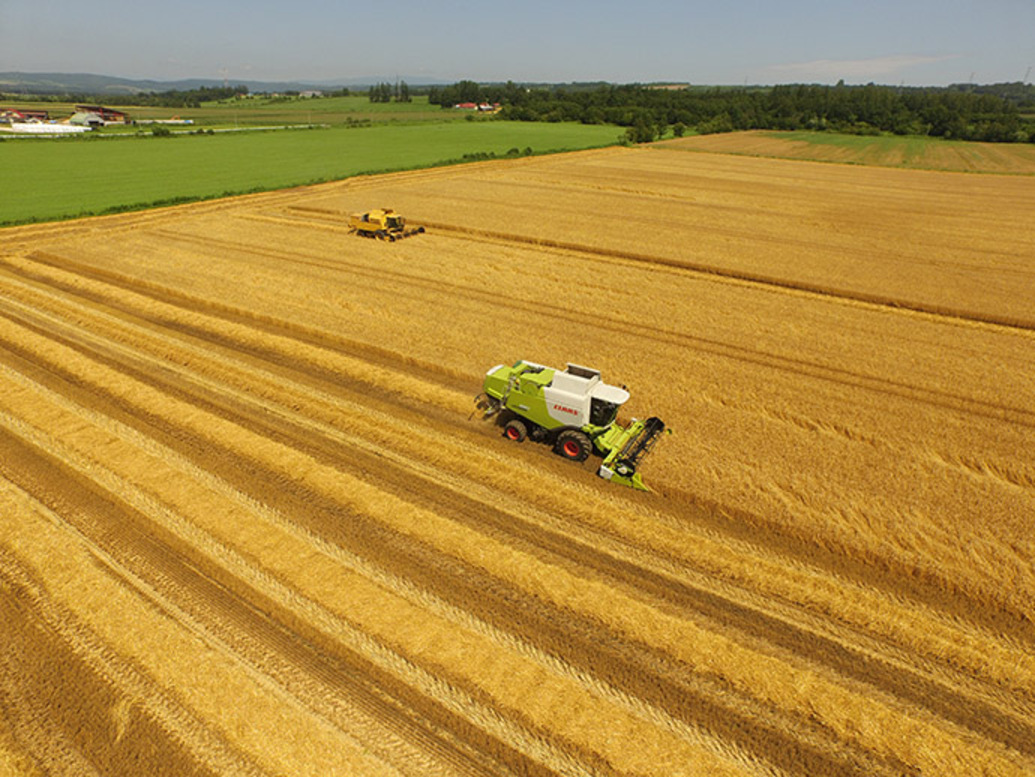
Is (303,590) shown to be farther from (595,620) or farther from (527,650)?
(595,620)

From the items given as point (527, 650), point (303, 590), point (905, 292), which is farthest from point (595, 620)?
point (905, 292)

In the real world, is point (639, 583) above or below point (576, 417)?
below

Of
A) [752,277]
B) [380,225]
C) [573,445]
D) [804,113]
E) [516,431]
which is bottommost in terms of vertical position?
[516,431]

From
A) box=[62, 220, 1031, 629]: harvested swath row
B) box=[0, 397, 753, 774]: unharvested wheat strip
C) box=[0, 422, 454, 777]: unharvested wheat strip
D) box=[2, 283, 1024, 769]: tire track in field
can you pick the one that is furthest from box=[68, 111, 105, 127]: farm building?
box=[2, 283, 1024, 769]: tire track in field

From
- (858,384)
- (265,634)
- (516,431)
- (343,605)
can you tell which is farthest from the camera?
(858,384)

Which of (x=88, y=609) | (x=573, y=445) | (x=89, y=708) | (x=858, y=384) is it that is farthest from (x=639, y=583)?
(x=858, y=384)

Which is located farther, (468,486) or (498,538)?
(468,486)

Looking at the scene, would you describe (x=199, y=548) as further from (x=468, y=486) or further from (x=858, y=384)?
(x=858, y=384)
